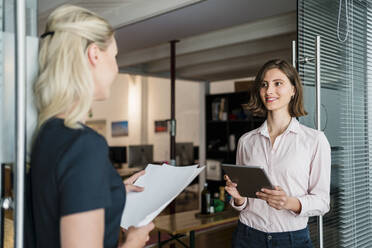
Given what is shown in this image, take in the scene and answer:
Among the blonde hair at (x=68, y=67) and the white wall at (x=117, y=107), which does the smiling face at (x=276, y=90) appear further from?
the white wall at (x=117, y=107)

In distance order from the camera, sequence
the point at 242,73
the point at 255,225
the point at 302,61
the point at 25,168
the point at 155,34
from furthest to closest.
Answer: the point at 242,73, the point at 155,34, the point at 302,61, the point at 255,225, the point at 25,168

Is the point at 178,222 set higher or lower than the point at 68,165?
lower

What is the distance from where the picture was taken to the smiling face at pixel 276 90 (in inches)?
73.3

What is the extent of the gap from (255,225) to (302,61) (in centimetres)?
105

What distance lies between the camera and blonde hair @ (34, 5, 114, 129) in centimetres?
91

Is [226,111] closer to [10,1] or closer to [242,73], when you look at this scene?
[242,73]

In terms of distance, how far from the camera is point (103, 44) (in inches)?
38.6

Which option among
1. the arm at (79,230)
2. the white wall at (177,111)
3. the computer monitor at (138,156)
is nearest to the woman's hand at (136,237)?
the arm at (79,230)

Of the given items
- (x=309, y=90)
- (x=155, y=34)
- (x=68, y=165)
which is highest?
(x=155, y=34)

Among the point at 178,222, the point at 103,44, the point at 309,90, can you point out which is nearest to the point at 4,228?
the point at 103,44

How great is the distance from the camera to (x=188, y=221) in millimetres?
3707

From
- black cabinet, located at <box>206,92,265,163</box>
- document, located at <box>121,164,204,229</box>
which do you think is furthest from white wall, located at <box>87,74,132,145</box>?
document, located at <box>121,164,204,229</box>

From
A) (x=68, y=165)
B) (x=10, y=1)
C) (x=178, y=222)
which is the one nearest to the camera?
(x=68, y=165)

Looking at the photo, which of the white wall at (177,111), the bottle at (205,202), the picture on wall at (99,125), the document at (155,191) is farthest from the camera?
the picture on wall at (99,125)
